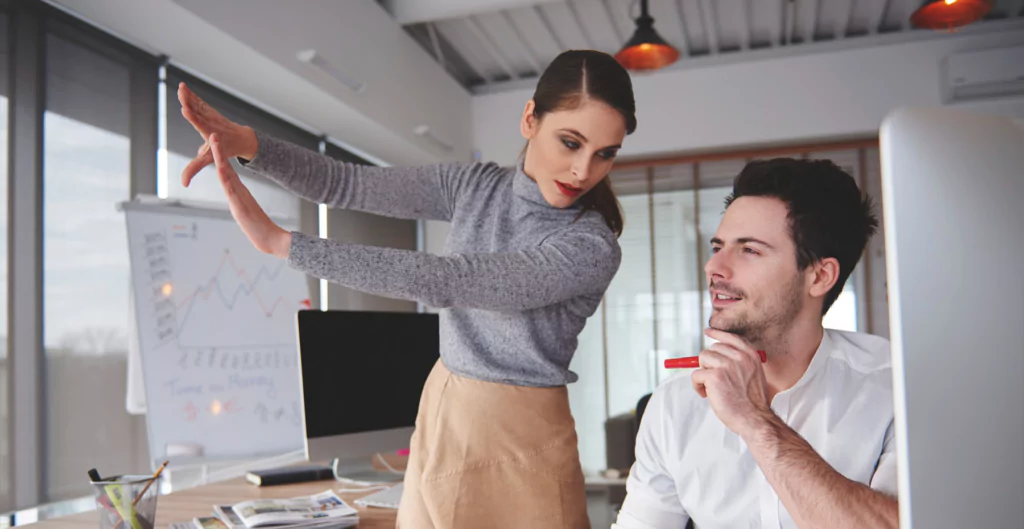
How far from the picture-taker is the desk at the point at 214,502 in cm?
155

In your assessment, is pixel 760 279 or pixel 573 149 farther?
pixel 760 279

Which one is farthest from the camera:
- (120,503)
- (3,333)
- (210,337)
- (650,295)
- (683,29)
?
(650,295)

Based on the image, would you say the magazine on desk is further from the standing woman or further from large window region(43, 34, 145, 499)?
large window region(43, 34, 145, 499)

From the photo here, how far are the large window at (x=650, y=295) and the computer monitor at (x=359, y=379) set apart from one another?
7.84 ft

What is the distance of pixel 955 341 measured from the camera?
1.08ft

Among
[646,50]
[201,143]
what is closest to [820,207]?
[646,50]

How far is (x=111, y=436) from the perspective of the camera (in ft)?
8.21

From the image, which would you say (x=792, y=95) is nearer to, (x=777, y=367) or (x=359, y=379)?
(x=359, y=379)

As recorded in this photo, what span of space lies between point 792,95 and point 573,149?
3597 millimetres

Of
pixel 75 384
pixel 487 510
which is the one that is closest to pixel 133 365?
pixel 75 384

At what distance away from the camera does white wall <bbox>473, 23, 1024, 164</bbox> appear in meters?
4.16

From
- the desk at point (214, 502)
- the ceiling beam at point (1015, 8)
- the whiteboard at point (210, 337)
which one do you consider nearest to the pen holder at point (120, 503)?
the desk at point (214, 502)

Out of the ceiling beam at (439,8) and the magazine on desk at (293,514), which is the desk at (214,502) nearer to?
the magazine on desk at (293,514)

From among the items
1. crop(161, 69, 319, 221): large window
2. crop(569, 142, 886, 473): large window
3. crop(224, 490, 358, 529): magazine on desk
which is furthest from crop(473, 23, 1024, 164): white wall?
crop(224, 490, 358, 529): magazine on desk
